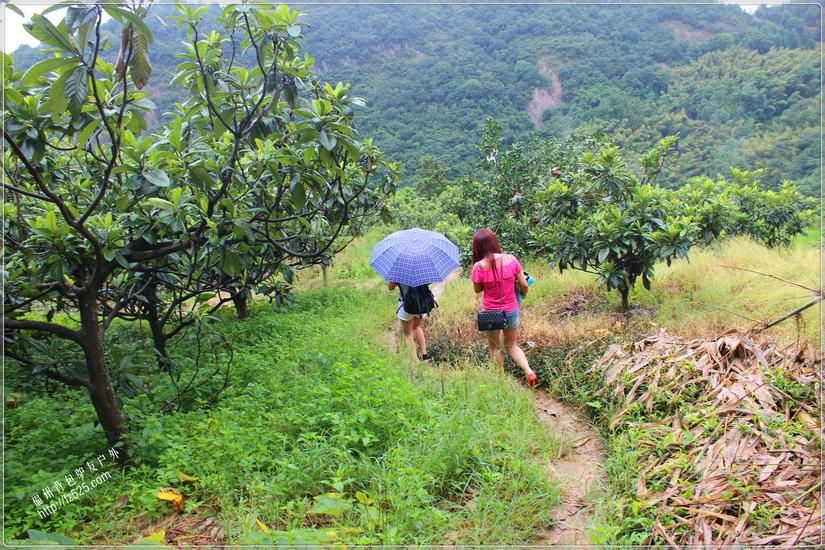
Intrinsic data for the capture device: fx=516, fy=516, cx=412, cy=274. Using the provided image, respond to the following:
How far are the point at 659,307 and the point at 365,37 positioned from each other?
2475 cm

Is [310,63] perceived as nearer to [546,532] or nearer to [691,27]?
[546,532]

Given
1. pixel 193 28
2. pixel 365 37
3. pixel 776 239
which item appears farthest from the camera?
pixel 365 37

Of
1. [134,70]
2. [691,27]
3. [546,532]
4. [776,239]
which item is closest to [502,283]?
[546,532]

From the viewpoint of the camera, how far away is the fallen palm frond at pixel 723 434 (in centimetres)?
249

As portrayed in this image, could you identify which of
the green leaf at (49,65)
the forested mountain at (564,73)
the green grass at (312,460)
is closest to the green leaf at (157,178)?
the green leaf at (49,65)

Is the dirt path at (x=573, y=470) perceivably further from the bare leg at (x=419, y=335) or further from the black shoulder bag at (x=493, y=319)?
the bare leg at (x=419, y=335)

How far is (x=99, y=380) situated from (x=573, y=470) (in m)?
2.94

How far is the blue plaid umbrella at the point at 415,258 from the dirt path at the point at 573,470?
1.73 metres

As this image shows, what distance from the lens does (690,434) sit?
3.22 metres

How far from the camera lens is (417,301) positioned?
5672 millimetres

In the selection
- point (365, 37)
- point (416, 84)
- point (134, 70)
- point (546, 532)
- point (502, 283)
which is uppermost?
point (365, 37)

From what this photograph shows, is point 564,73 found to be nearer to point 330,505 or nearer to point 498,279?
point 498,279

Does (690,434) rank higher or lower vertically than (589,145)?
lower

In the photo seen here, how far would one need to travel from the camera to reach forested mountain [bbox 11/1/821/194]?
21.6 meters
